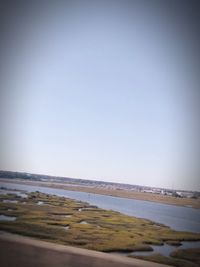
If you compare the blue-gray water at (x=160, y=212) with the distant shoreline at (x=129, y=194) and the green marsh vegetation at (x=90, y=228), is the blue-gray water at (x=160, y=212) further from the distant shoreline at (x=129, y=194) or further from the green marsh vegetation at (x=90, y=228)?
the green marsh vegetation at (x=90, y=228)

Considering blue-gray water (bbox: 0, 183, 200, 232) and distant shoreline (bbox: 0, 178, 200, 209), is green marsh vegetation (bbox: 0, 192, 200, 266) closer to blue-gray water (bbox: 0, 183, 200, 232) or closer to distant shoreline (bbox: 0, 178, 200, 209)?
blue-gray water (bbox: 0, 183, 200, 232)

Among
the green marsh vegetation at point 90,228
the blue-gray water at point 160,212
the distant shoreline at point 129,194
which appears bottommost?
the green marsh vegetation at point 90,228

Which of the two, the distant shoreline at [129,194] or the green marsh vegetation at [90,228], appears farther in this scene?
the distant shoreline at [129,194]

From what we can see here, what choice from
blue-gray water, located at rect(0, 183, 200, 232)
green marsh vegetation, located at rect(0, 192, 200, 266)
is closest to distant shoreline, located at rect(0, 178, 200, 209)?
blue-gray water, located at rect(0, 183, 200, 232)

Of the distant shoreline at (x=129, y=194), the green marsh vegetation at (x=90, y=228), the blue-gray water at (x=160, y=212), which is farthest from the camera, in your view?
the blue-gray water at (x=160, y=212)

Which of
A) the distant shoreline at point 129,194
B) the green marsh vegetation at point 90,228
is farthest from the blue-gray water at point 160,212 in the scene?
the green marsh vegetation at point 90,228

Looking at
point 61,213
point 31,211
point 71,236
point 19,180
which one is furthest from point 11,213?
point 19,180

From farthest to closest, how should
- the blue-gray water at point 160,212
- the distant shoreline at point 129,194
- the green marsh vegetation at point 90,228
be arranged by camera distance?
1. the blue-gray water at point 160,212
2. the distant shoreline at point 129,194
3. the green marsh vegetation at point 90,228

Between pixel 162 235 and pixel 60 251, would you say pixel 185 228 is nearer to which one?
pixel 162 235
